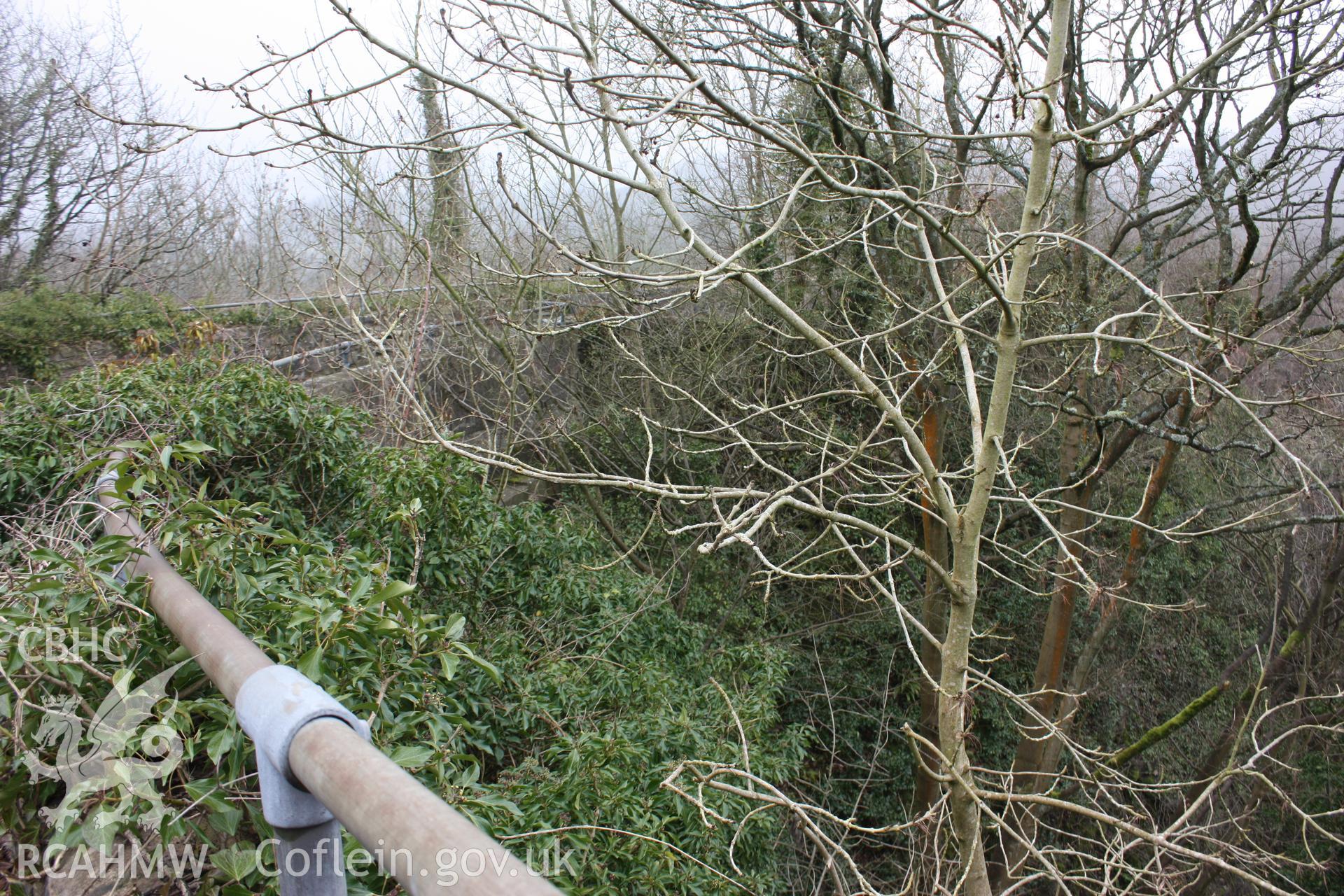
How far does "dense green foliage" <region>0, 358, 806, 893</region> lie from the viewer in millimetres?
1649

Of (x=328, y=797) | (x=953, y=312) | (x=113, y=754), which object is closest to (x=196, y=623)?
(x=113, y=754)

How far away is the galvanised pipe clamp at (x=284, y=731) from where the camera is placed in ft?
3.07

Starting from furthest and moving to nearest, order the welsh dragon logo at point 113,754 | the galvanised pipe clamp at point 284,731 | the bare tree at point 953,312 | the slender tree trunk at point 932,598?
the slender tree trunk at point 932,598 → the bare tree at point 953,312 → the welsh dragon logo at point 113,754 → the galvanised pipe clamp at point 284,731

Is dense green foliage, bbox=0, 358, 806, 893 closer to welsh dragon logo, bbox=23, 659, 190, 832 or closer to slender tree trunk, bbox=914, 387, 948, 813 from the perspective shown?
welsh dragon logo, bbox=23, 659, 190, 832

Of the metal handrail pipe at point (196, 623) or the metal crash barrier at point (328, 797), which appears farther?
the metal handrail pipe at point (196, 623)

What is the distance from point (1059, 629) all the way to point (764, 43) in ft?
19.9

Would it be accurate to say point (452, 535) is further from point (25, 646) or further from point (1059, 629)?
point (1059, 629)

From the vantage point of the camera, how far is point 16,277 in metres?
8.86

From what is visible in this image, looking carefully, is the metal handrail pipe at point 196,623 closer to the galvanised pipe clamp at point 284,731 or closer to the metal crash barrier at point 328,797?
the metal crash barrier at point 328,797

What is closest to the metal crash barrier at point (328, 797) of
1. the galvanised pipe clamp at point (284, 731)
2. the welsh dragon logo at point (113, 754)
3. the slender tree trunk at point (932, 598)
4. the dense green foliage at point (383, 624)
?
the galvanised pipe clamp at point (284, 731)

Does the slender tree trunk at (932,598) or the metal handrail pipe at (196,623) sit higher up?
the metal handrail pipe at (196,623)

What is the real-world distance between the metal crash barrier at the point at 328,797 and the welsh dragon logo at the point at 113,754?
9.2 inches

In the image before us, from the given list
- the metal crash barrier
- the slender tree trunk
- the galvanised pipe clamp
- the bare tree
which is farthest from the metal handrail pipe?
the slender tree trunk

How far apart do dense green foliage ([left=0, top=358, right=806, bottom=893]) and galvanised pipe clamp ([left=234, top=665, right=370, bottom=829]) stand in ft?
1.76
